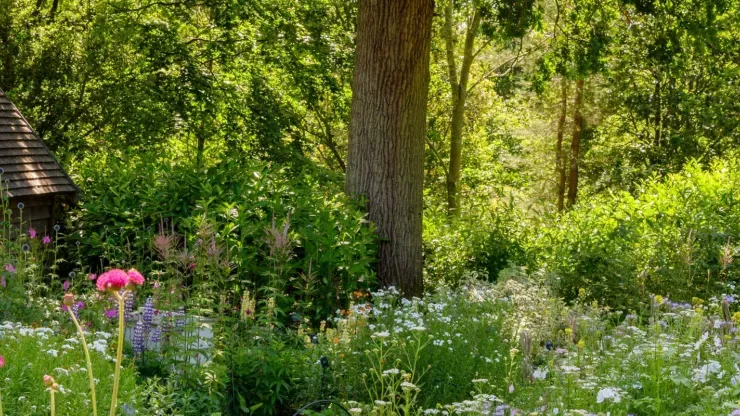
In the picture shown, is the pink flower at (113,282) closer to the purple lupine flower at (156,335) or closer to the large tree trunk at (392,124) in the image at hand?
the purple lupine flower at (156,335)

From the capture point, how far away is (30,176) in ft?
30.2

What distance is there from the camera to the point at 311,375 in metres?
5.32

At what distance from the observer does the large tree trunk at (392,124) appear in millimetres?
Answer: 8891

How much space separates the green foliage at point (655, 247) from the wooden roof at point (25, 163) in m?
5.57

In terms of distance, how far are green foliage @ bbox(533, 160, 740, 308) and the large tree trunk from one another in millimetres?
1768

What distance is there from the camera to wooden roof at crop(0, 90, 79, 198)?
29.5 feet

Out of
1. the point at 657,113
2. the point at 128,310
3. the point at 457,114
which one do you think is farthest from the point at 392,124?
the point at 657,113

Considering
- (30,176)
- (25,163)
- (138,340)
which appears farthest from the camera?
(25,163)

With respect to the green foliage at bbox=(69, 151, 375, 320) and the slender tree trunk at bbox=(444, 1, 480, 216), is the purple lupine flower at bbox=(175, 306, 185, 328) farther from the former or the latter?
the slender tree trunk at bbox=(444, 1, 480, 216)

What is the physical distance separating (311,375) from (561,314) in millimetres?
2592

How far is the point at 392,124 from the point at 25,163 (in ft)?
13.6

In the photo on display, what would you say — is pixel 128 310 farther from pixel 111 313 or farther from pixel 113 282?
pixel 113 282

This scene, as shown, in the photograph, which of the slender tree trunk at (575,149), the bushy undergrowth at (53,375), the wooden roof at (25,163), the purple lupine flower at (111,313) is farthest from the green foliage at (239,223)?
the slender tree trunk at (575,149)

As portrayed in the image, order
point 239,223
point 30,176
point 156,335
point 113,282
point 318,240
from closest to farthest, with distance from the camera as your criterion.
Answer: point 113,282 → point 156,335 → point 239,223 → point 318,240 → point 30,176
